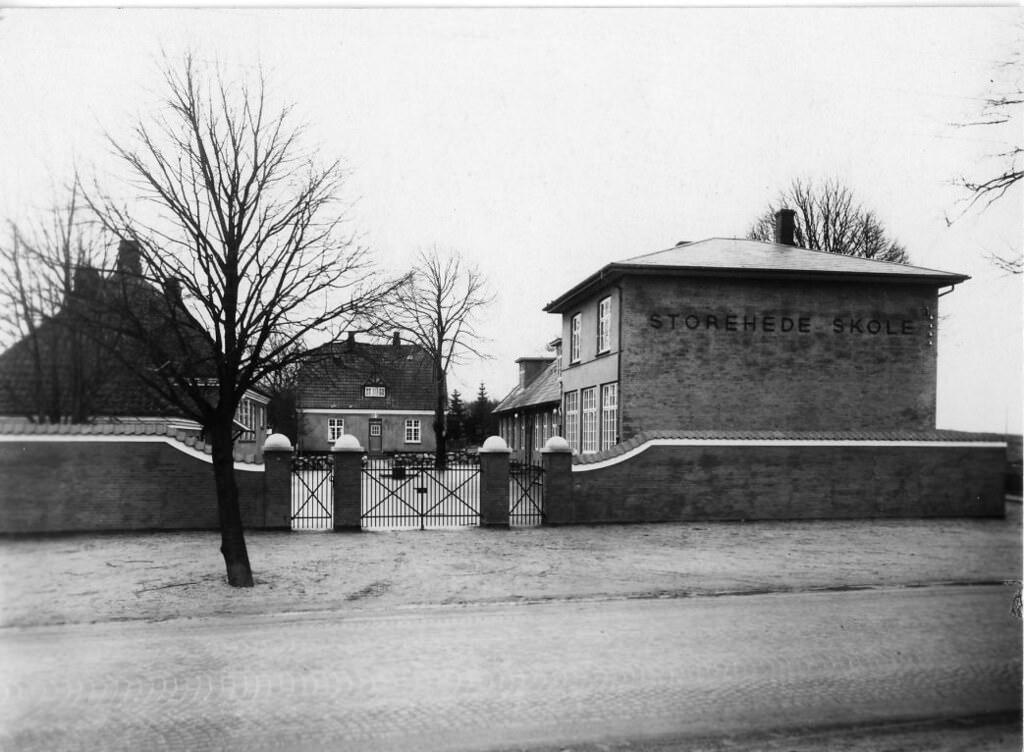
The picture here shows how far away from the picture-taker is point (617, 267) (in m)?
21.3

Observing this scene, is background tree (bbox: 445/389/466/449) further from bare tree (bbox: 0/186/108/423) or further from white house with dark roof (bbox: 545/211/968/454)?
bare tree (bbox: 0/186/108/423)

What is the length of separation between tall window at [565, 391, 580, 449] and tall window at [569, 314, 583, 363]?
4.29 ft

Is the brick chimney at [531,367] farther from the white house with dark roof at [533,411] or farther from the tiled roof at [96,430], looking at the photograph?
the tiled roof at [96,430]

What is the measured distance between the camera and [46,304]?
909cm

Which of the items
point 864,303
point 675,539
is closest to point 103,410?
point 675,539

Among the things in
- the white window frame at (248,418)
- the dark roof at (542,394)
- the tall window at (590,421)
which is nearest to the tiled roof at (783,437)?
the tall window at (590,421)

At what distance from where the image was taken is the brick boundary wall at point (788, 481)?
16797mm

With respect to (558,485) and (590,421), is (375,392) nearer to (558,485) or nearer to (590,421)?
(590,421)

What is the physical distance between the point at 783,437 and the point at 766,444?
507 millimetres

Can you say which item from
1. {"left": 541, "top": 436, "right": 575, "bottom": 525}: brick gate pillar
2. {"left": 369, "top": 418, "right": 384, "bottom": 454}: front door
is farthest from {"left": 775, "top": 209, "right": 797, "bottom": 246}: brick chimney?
{"left": 369, "top": 418, "right": 384, "bottom": 454}: front door

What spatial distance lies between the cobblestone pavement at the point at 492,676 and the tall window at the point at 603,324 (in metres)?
14.7

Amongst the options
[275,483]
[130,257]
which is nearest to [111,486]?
[275,483]

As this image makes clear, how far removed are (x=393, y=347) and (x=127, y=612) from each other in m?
5.28

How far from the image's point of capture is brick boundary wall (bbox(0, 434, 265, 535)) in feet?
45.3
